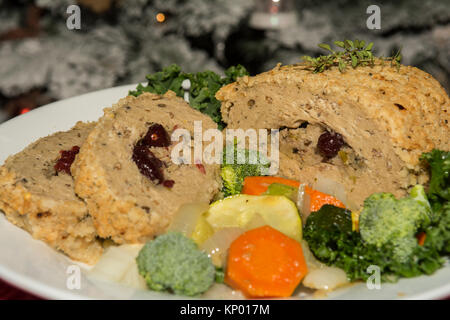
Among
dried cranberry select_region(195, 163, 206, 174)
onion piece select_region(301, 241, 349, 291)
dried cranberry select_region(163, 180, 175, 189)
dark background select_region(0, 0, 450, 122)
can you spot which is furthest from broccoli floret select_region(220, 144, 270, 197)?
dark background select_region(0, 0, 450, 122)

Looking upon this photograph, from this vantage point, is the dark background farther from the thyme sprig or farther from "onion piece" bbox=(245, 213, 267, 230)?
"onion piece" bbox=(245, 213, 267, 230)

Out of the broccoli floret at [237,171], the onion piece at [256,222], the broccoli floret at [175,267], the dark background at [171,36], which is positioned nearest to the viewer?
the broccoli floret at [175,267]

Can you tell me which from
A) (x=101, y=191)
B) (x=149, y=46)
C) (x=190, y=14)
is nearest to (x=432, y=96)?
(x=101, y=191)

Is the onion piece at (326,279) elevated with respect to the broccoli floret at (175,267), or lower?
lower

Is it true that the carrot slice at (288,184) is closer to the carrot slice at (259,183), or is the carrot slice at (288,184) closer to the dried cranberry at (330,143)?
the carrot slice at (259,183)

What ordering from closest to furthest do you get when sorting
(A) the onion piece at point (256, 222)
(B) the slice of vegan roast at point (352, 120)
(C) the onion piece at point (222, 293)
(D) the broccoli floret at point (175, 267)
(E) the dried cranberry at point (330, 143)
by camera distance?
(D) the broccoli floret at point (175, 267) → (C) the onion piece at point (222, 293) → (A) the onion piece at point (256, 222) → (B) the slice of vegan roast at point (352, 120) → (E) the dried cranberry at point (330, 143)

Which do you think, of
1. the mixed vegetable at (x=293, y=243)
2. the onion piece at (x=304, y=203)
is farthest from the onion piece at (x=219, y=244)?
the onion piece at (x=304, y=203)

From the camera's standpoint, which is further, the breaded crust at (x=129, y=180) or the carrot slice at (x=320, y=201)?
the carrot slice at (x=320, y=201)

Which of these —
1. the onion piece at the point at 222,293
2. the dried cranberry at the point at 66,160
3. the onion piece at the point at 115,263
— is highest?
the dried cranberry at the point at 66,160
